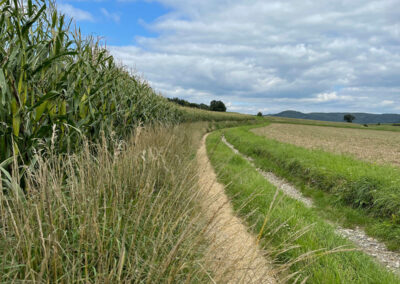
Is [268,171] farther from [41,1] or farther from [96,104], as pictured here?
[41,1]

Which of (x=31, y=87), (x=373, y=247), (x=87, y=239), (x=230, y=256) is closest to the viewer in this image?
(x=87, y=239)

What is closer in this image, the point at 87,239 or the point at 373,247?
the point at 87,239

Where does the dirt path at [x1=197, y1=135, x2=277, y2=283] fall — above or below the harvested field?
above

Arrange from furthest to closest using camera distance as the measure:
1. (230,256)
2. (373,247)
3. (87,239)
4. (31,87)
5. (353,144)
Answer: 1. (353,144)
2. (373,247)
3. (31,87)
4. (230,256)
5. (87,239)

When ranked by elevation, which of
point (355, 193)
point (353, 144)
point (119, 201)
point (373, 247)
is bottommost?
point (373, 247)

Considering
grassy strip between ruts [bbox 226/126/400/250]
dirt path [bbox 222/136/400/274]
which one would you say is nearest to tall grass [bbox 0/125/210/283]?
dirt path [bbox 222/136/400/274]

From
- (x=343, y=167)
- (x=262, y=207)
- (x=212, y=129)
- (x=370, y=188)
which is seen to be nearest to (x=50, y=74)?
(x=262, y=207)

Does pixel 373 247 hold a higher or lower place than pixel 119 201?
lower

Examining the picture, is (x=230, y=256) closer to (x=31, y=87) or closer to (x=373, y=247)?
(x=31, y=87)

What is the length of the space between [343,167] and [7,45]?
29.2 feet

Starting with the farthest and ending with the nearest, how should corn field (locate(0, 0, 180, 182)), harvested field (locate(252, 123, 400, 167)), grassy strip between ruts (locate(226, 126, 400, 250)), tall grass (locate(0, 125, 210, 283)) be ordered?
harvested field (locate(252, 123, 400, 167)) → grassy strip between ruts (locate(226, 126, 400, 250)) → corn field (locate(0, 0, 180, 182)) → tall grass (locate(0, 125, 210, 283))

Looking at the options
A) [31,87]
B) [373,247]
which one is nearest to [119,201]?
[31,87]

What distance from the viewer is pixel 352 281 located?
10.5ft

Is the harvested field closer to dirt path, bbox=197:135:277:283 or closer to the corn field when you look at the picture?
dirt path, bbox=197:135:277:283
